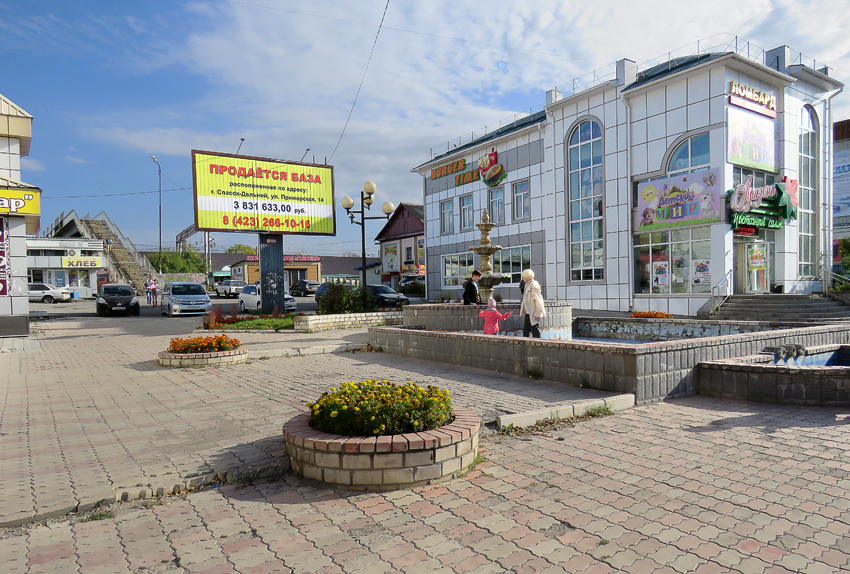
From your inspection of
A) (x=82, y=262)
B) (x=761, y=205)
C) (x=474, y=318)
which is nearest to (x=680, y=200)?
(x=761, y=205)

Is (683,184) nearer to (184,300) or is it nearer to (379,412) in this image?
(379,412)

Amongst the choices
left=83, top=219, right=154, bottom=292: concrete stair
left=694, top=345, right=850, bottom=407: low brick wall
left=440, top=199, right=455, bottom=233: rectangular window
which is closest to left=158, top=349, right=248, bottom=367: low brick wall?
left=694, top=345, right=850, bottom=407: low brick wall

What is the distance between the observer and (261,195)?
939 inches

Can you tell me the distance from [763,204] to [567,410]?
19060 mm

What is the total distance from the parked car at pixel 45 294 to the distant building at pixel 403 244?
27.9 meters

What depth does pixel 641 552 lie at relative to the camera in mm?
2844

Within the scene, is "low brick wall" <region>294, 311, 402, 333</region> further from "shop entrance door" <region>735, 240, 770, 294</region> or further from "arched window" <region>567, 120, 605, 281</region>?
"shop entrance door" <region>735, 240, 770, 294</region>

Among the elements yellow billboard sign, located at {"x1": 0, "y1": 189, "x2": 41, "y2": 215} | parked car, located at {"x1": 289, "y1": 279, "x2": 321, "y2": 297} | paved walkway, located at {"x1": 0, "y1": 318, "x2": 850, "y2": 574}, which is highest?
yellow billboard sign, located at {"x1": 0, "y1": 189, "x2": 41, "y2": 215}

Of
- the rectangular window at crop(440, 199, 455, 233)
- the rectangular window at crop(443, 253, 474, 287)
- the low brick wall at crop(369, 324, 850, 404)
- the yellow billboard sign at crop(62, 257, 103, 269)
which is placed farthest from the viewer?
the yellow billboard sign at crop(62, 257, 103, 269)

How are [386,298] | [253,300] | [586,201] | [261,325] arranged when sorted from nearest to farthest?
[261,325] → [586,201] → [386,298] → [253,300]

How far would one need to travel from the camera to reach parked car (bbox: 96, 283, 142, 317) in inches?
1005

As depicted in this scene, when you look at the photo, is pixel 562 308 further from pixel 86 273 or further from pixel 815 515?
pixel 86 273

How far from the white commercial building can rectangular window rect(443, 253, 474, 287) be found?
589 cm

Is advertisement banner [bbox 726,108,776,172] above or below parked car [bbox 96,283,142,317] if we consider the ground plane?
above
